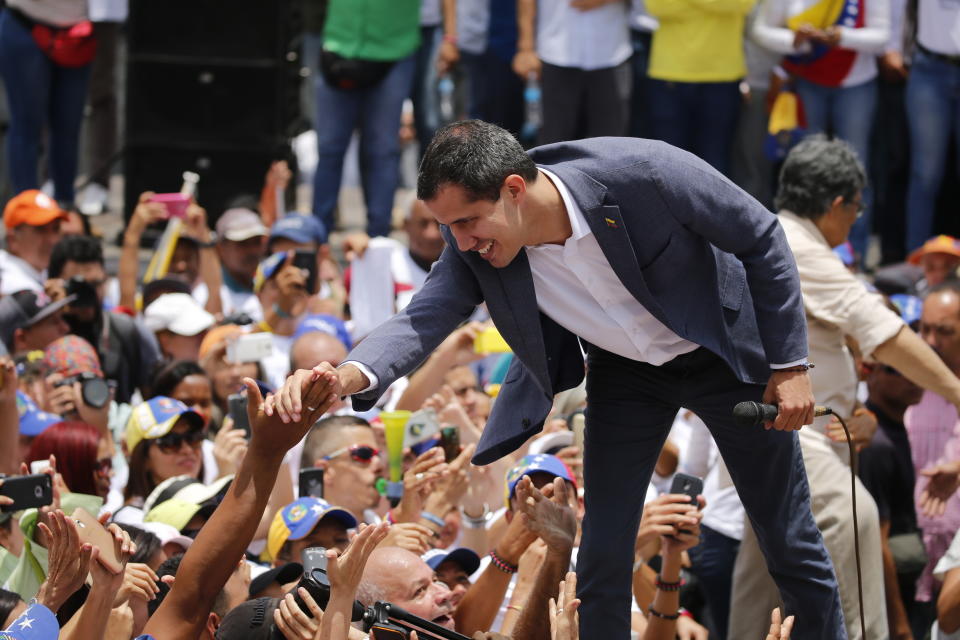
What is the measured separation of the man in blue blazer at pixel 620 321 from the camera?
147 inches

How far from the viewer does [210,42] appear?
31.3ft

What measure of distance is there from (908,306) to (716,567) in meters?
2.08

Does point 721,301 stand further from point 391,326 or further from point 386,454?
point 386,454

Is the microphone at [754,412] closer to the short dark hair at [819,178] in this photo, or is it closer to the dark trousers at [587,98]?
the short dark hair at [819,178]

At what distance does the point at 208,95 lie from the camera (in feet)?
31.6

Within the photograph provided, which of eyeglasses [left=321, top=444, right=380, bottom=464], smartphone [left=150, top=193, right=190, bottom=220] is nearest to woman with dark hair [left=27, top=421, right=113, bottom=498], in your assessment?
eyeglasses [left=321, top=444, right=380, bottom=464]

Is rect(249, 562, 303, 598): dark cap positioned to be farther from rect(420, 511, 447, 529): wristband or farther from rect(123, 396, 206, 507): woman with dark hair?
rect(123, 396, 206, 507): woman with dark hair

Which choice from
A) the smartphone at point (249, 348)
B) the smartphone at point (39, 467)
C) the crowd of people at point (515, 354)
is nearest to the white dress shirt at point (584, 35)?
the crowd of people at point (515, 354)

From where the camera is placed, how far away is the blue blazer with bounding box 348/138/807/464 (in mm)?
3775

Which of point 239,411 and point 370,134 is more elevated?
point 239,411

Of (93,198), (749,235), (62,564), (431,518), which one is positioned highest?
(749,235)

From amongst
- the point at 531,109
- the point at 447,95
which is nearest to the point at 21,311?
the point at 531,109

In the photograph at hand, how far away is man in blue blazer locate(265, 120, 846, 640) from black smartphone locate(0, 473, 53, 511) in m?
1.05

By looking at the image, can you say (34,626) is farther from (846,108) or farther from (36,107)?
(36,107)
